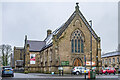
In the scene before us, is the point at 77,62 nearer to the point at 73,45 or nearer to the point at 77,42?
the point at 73,45

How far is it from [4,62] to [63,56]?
35763mm

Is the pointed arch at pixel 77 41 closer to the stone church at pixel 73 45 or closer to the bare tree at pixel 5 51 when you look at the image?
the stone church at pixel 73 45

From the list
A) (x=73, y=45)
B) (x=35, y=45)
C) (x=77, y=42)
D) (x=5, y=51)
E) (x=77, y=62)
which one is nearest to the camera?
(x=73, y=45)

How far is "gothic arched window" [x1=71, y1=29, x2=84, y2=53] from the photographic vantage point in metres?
43.9

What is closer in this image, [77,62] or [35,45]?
[77,62]

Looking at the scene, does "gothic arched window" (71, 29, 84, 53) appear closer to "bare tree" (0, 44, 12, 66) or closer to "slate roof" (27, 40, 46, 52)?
"slate roof" (27, 40, 46, 52)

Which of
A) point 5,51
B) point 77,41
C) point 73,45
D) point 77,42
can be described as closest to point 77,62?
point 73,45

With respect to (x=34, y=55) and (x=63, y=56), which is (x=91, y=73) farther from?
(x=34, y=55)

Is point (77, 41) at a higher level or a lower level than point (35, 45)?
higher

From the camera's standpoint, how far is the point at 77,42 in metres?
44.3

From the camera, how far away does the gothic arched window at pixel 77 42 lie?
1729 inches

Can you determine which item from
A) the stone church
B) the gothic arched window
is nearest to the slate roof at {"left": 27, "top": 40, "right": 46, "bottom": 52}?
the stone church

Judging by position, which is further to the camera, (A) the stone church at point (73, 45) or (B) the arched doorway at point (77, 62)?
(B) the arched doorway at point (77, 62)

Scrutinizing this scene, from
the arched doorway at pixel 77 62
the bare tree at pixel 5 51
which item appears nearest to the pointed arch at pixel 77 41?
the arched doorway at pixel 77 62
